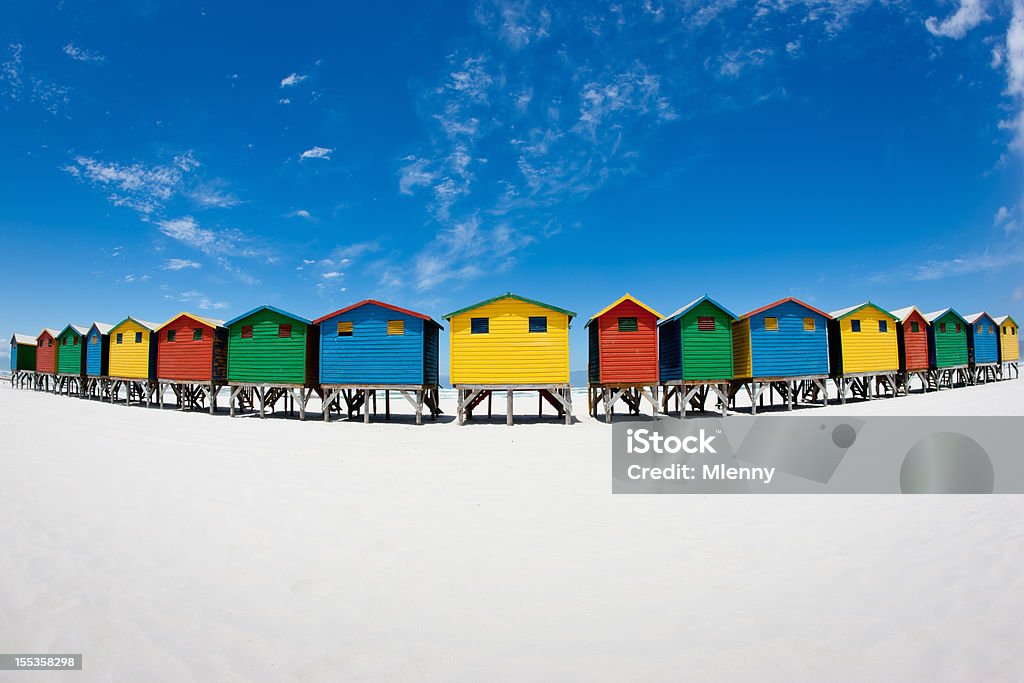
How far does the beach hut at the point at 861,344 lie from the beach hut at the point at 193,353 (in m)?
29.6

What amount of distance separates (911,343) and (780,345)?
1098 cm

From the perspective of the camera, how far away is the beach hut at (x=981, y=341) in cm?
2848

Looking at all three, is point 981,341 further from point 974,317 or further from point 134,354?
point 134,354

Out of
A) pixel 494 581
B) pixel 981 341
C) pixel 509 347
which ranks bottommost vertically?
pixel 494 581

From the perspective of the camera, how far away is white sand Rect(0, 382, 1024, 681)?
10.3 feet

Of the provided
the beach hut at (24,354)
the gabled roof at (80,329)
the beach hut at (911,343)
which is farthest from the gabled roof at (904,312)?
the beach hut at (24,354)

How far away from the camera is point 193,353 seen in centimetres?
2167

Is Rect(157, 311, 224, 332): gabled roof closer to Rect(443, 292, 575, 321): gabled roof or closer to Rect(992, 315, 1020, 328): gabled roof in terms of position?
Rect(443, 292, 575, 321): gabled roof

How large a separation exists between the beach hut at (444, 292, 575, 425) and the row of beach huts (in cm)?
4

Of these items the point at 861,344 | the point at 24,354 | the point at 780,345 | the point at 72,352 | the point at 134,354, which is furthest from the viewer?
the point at 24,354

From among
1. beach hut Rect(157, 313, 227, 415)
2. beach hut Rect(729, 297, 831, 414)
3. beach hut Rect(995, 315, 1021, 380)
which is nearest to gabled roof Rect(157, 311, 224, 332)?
beach hut Rect(157, 313, 227, 415)

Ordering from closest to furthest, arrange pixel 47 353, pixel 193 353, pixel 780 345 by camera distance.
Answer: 1. pixel 780 345
2. pixel 193 353
3. pixel 47 353

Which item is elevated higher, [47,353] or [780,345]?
[47,353]

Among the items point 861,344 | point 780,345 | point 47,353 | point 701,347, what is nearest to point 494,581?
point 701,347
